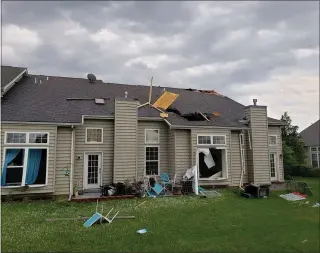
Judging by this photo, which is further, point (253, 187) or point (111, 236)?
point (253, 187)

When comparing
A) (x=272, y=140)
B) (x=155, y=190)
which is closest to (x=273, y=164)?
(x=272, y=140)

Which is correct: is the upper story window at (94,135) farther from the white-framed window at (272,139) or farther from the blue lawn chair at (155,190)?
the white-framed window at (272,139)

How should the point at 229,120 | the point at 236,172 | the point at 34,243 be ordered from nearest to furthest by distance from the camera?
the point at 34,243 < the point at 236,172 < the point at 229,120

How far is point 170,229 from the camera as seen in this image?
22.4 ft

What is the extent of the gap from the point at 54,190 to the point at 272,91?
9.29 m

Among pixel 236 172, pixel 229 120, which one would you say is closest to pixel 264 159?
pixel 236 172

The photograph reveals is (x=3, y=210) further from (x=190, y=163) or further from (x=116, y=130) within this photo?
(x=190, y=163)

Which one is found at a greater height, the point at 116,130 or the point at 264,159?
the point at 116,130

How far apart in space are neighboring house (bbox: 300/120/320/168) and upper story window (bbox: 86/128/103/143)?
25.4m

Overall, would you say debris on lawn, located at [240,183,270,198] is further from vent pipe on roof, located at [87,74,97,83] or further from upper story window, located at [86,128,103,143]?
vent pipe on roof, located at [87,74,97,83]

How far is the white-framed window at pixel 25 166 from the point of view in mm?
10602

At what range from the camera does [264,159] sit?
47.8ft

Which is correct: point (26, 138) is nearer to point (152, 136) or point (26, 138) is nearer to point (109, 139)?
point (109, 139)

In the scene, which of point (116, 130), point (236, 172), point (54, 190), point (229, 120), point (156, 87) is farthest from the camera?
point (156, 87)
